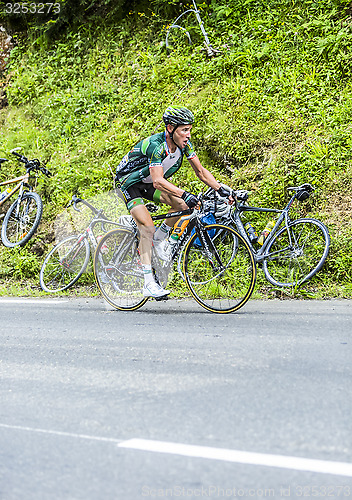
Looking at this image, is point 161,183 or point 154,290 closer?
point 161,183

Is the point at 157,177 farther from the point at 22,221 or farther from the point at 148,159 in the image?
the point at 22,221

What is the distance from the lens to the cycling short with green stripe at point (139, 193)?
8055mm

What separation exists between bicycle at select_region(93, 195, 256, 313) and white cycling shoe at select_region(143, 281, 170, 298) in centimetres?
22

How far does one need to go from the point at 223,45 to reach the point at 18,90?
548 cm

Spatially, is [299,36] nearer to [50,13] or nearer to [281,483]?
[50,13]

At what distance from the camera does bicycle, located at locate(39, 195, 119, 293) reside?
10586 millimetres

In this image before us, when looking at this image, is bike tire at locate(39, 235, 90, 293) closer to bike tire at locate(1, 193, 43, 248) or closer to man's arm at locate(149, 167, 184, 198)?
bike tire at locate(1, 193, 43, 248)

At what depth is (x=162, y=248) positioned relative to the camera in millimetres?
8031

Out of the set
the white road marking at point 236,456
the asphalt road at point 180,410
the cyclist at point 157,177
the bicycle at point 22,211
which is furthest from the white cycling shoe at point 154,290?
the bicycle at point 22,211

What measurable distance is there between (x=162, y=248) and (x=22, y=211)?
5.33m

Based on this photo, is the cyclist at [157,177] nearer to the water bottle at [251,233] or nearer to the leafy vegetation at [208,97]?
the water bottle at [251,233]

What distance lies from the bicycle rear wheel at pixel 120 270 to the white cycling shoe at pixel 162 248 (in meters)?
0.33
